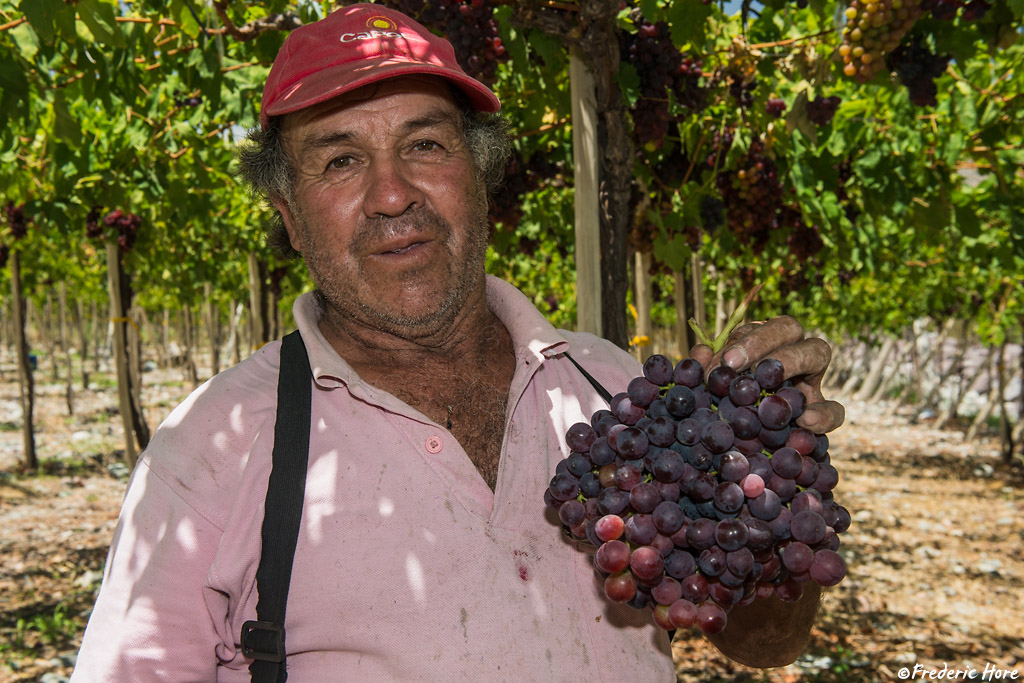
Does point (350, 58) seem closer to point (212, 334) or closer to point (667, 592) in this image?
point (667, 592)

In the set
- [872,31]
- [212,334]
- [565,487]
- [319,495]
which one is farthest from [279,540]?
[212,334]

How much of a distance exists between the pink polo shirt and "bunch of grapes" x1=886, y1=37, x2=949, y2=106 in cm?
257

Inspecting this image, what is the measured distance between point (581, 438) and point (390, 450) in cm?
46

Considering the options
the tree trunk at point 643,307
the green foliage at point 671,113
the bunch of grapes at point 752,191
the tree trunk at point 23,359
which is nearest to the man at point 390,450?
the green foliage at point 671,113

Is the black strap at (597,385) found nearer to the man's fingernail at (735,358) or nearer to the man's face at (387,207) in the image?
the man's face at (387,207)

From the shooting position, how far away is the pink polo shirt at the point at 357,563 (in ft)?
4.58

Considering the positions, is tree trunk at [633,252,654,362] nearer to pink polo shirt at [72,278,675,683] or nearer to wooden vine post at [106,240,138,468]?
pink polo shirt at [72,278,675,683]

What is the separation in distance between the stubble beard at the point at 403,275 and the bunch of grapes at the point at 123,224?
5.98m

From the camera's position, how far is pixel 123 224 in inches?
273

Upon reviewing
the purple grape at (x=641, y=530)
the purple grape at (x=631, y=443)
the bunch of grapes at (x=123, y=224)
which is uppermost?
the bunch of grapes at (x=123, y=224)

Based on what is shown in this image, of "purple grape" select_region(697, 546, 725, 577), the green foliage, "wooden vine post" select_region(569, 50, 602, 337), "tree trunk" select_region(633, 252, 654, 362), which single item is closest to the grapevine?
"purple grape" select_region(697, 546, 725, 577)

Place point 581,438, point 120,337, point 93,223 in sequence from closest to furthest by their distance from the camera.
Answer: point 581,438 → point 93,223 → point 120,337

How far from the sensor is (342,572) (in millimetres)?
1432

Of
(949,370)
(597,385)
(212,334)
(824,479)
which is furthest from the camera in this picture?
(212,334)
